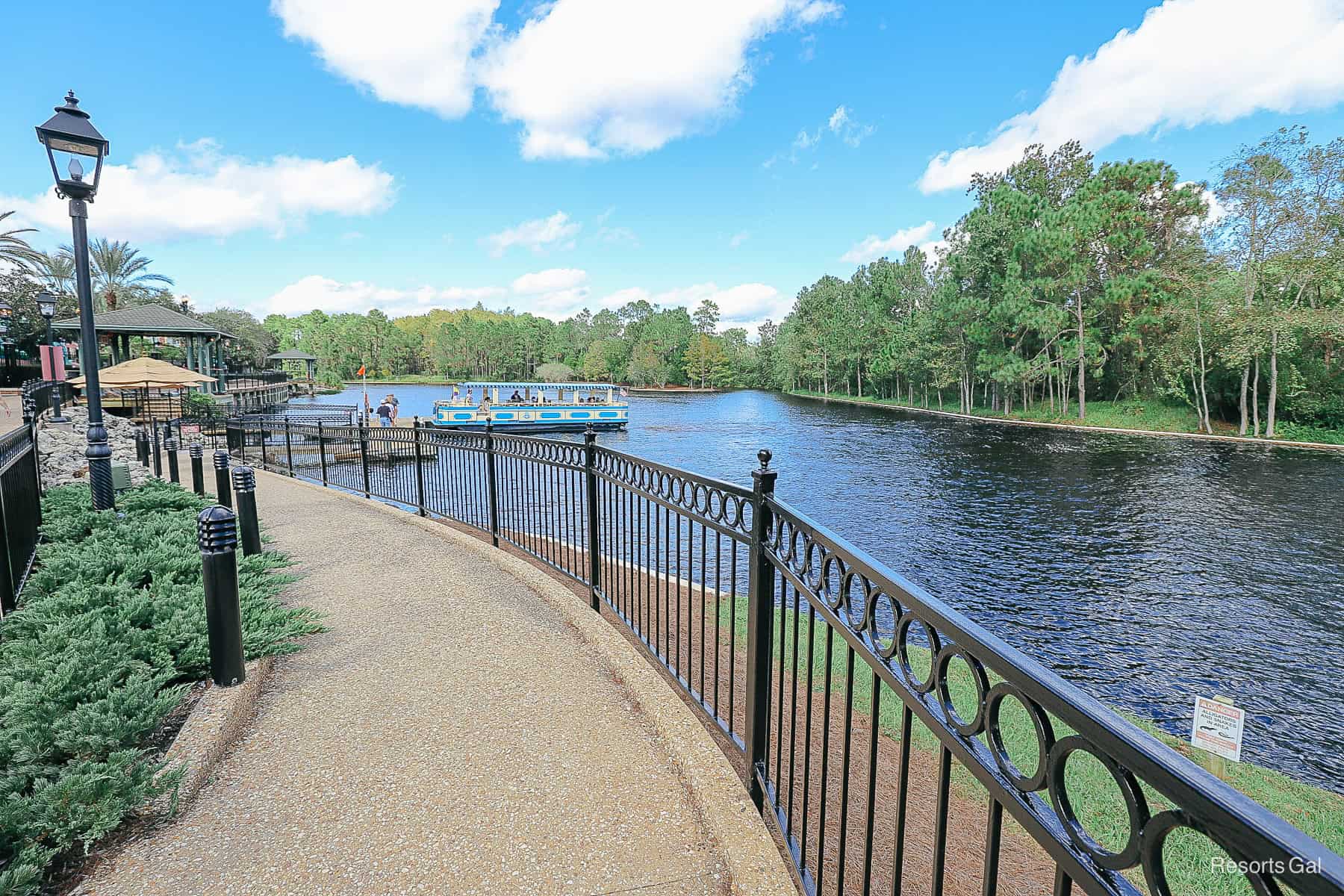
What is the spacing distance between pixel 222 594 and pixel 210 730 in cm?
71

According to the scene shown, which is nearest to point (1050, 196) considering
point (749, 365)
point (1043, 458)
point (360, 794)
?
point (1043, 458)

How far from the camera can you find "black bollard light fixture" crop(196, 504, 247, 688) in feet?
11.4

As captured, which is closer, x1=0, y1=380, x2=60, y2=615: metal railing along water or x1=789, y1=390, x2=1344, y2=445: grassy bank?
x1=0, y1=380, x2=60, y2=615: metal railing along water

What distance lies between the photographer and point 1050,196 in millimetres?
44375

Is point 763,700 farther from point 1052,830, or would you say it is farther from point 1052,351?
point 1052,351

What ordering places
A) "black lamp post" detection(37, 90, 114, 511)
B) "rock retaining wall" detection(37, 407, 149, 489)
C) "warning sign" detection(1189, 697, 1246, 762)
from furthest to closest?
"rock retaining wall" detection(37, 407, 149, 489) → "black lamp post" detection(37, 90, 114, 511) → "warning sign" detection(1189, 697, 1246, 762)

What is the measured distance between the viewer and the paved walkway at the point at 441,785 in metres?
2.37

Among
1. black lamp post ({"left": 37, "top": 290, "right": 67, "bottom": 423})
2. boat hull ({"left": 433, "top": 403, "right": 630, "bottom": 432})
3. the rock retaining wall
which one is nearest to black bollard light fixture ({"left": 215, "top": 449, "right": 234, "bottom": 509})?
the rock retaining wall

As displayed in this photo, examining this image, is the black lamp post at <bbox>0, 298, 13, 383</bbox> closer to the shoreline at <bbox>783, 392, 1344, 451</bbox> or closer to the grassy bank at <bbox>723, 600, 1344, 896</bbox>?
the grassy bank at <bbox>723, 600, 1344, 896</bbox>

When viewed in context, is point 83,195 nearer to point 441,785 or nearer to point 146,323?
point 441,785

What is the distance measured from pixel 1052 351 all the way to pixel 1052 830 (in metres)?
46.2

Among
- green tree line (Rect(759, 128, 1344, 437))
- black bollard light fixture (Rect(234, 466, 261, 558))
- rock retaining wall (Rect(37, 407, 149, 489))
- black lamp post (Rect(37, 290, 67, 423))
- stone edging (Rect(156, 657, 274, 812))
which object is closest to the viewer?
stone edging (Rect(156, 657, 274, 812))

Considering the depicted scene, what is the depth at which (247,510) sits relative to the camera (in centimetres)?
573

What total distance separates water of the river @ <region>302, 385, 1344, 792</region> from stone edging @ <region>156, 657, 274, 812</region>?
6.17m
